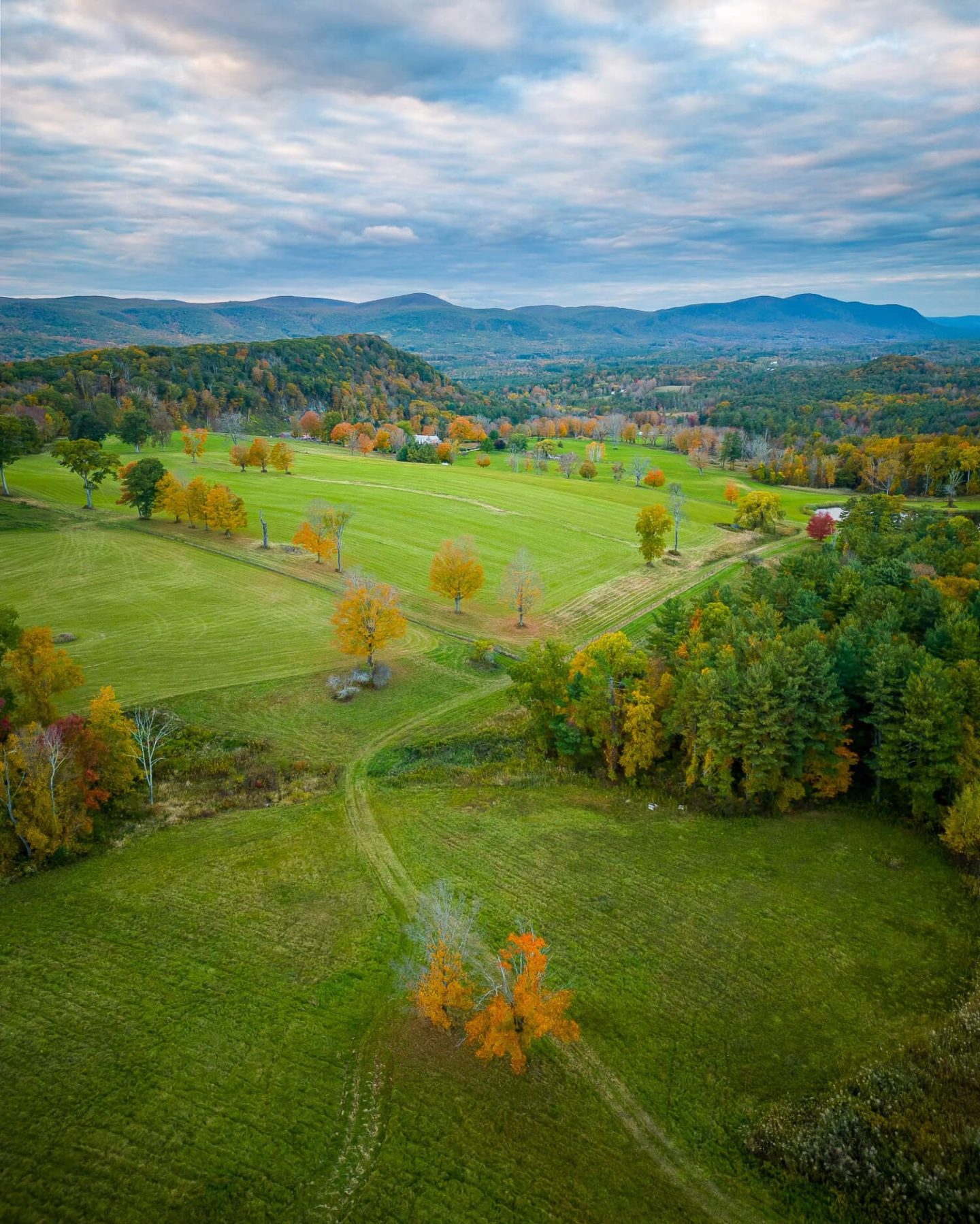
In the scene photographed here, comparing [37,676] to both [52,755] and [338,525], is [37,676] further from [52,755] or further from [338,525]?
[338,525]

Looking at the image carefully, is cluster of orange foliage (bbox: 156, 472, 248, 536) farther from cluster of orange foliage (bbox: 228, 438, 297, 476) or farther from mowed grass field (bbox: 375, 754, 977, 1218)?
mowed grass field (bbox: 375, 754, 977, 1218)

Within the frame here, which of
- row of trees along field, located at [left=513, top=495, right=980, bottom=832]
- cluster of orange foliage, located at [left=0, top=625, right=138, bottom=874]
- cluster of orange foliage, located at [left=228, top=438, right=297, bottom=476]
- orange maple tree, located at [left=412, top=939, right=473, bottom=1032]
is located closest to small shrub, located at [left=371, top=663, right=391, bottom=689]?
row of trees along field, located at [left=513, top=495, right=980, bottom=832]

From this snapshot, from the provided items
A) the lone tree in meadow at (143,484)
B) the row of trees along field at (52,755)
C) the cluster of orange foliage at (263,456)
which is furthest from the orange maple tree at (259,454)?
the row of trees along field at (52,755)

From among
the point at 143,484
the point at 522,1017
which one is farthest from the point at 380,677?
the point at 143,484

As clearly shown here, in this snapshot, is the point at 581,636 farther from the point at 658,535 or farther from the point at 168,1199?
the point at 168,1199

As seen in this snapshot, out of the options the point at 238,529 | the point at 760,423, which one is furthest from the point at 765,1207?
→ the point at 760,423

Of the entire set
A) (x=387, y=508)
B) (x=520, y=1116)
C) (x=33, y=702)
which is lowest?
(x=520, y=1116)
